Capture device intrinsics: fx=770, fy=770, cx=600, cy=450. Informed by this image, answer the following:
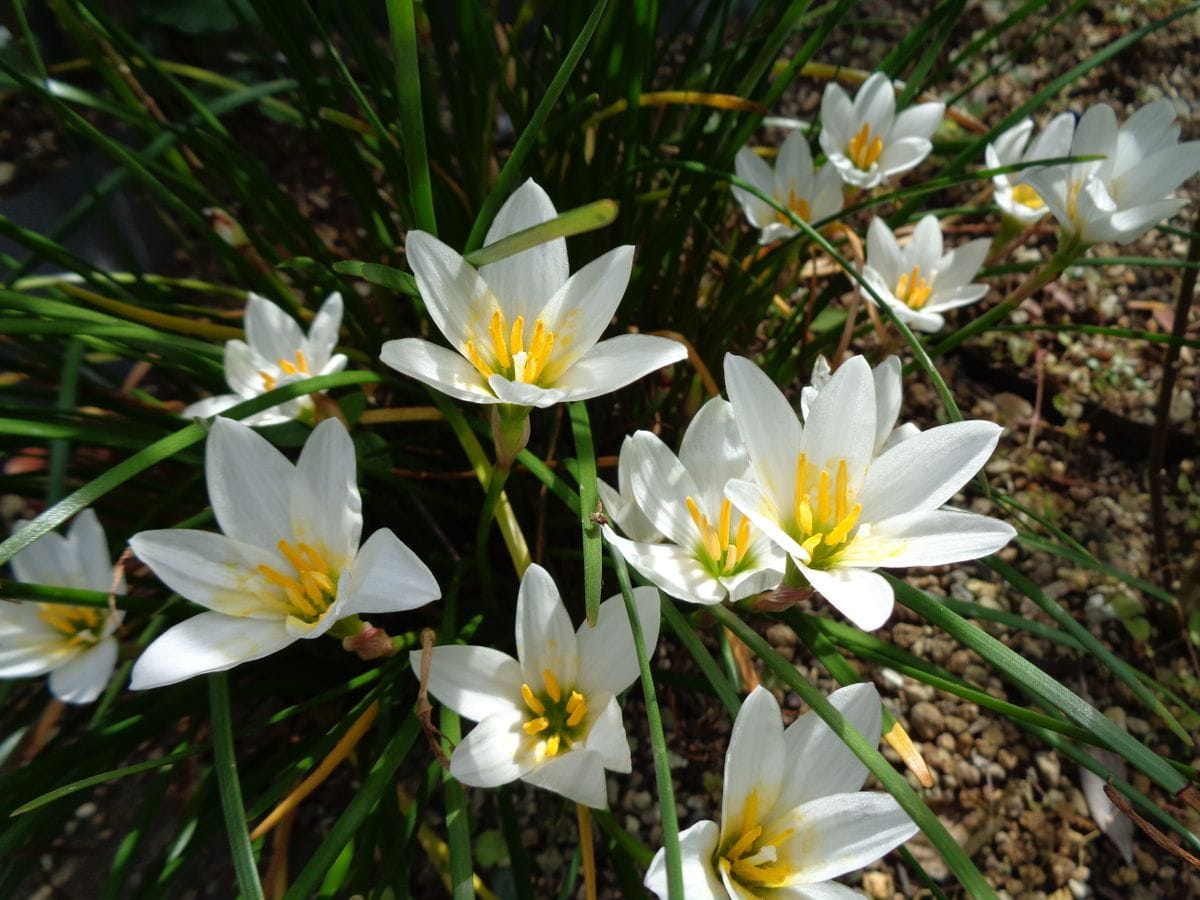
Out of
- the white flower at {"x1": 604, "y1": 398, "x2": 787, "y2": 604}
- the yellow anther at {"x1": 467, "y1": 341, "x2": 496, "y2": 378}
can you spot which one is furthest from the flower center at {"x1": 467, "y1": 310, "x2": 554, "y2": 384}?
the white flower at {"x1": 604, "y1": 398, "x2": 787, "y2": 604}

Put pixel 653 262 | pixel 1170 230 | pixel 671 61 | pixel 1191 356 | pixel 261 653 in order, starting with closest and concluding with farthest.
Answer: pixel 261 653 → pixel 1170 230 → pixel 653 262 → pixel 1191 356 → pixel 671 61

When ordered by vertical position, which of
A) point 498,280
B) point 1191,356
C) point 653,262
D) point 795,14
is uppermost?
point 795,14

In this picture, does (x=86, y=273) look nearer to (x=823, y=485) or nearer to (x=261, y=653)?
(x=261, y=653)

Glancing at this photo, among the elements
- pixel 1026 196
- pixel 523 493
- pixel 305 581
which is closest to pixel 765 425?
pixel 305 581

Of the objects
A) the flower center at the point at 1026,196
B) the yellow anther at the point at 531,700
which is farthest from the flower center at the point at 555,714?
the flower center at the point at 1026,196

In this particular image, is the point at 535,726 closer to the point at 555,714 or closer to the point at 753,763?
the point at 555,714

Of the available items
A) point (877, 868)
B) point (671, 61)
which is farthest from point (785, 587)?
point (671, 61)

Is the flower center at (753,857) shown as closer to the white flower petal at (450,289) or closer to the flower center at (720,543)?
the flower center at (720,543)
